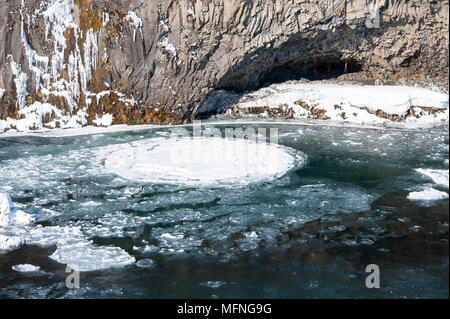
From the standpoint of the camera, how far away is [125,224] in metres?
9.23

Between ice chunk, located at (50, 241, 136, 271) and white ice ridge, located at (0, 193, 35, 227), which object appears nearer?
ice chunk, located at (50, 241, 136, 271)

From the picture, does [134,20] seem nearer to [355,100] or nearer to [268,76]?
[268,76]

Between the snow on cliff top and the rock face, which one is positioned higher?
the rock face

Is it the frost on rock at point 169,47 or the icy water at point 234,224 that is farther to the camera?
the frost on rock at point 169,47

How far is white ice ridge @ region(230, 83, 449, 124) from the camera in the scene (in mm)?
19219

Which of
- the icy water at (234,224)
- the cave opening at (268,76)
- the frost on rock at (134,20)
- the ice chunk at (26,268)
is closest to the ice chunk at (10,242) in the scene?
the icy water at (234,224)

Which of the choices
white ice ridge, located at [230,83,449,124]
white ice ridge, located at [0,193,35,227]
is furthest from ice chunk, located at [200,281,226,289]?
white ice ridge, located at [230,83,449,124]

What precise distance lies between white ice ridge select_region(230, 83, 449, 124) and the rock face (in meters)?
1.90

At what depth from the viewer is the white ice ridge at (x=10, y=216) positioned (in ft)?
30.4

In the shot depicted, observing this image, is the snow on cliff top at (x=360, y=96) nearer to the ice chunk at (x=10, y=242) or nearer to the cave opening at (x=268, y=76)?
the cave opening at (x=268, y=76)

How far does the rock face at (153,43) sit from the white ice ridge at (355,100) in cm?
190

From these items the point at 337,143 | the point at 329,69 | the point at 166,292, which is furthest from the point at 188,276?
the point at 329,69

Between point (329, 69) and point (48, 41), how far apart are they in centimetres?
1396

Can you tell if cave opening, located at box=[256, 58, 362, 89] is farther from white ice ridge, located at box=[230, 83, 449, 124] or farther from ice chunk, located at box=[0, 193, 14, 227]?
ice chunk, located at box=[0, 193, 14, 227]
